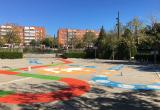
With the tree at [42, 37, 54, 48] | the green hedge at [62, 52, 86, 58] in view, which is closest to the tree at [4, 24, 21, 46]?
the tree at [42, 37, 54, 48]

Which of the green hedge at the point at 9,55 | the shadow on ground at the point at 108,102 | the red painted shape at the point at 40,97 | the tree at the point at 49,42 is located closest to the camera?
the shadow on ground at the point at 108,102

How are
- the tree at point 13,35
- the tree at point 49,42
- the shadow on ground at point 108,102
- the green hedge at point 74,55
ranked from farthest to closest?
the tree at point 49,42, the tree at point 13,35, the green hedge at point 74,55, the shadow on ground at point 108,102

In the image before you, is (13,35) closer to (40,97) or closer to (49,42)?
(49,42)

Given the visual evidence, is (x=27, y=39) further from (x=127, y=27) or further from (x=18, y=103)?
(x=18, y=103)

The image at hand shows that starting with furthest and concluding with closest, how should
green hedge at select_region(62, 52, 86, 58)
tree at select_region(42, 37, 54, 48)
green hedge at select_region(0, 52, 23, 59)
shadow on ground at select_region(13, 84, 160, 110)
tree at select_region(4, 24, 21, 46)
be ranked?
tree at select_region(42, 37, 54, 48)
tree at select_region(4, 24, 21, 46)
green hedge at select_region(62, 52, 86, 58)
green hedge at select_region(0, 52, 23, 59)
shadow on ground at select_region(13, 84, 160, 110)

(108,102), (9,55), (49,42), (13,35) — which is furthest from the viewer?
(49,42)

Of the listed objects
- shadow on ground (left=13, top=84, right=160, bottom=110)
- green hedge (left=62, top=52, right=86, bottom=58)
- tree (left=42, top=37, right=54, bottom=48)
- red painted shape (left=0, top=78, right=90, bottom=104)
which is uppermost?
tree (left=42, top=37, right=54, bottom=48)

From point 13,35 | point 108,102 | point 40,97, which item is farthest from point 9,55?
point 13,35

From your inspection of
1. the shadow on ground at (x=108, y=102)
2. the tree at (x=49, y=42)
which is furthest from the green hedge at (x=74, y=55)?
the tree at (x=49, y=42)

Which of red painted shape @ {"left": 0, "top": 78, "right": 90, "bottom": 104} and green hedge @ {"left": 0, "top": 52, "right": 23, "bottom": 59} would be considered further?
green hedge @ {"left": 0, "top": 52, "right": 23, "bottom": 59}

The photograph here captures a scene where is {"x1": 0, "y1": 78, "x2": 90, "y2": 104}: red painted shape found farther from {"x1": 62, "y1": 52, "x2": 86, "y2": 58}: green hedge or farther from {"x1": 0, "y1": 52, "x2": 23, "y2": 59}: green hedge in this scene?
{"x1": 62, "y1": 52, "x2": 86, "y2": 58}: green hedge

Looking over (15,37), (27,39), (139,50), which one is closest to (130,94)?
(139,50)

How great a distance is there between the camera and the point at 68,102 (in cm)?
1120

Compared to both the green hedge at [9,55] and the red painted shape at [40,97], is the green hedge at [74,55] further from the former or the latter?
the red painted shape at [40,97]
